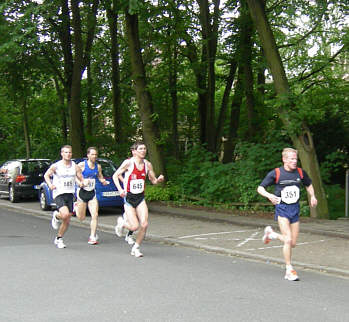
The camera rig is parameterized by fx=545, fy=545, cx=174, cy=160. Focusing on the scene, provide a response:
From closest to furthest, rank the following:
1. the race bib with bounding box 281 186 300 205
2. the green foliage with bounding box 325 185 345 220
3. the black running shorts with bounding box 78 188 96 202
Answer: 1. the race bib with bounding box 281 186 300 205
2. the black running shorts with bounding box 78 188 96 202
3. the green foliage with bounding box 325 185 345 220

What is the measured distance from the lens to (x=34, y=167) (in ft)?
68.5

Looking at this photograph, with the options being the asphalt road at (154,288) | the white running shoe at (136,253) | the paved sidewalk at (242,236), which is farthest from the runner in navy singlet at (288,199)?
the white running shoe at (136,253)

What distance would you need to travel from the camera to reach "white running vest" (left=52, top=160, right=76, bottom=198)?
396 inches

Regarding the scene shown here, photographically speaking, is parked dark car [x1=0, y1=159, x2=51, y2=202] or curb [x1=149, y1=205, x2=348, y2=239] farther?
parked dark car [x1=0, y1=159, x2=51, y2=202]

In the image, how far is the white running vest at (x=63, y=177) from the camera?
33.0ft

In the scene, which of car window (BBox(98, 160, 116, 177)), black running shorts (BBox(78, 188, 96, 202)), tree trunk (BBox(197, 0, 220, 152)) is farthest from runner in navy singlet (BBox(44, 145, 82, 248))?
tree trunk (BBox(197, 0, 220, 152))

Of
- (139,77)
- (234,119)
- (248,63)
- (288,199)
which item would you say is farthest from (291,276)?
(234,119)

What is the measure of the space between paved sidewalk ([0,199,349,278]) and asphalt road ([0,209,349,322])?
44 cm

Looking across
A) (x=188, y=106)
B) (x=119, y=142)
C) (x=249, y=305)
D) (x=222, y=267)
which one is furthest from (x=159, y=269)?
(x=188, y=106)

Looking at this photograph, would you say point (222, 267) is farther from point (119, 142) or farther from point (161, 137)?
point (119, 142)

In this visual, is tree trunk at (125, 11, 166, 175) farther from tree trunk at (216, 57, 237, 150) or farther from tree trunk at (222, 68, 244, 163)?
tree trunk at (216, 57, 237, 150)

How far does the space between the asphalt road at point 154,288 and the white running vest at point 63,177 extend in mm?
1088

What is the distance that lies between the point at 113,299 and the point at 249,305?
1.52 metres

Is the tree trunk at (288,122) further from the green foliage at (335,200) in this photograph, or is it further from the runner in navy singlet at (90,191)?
the runner in navy singlet at (90,191)
